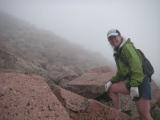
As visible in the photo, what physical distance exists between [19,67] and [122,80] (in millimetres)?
6363

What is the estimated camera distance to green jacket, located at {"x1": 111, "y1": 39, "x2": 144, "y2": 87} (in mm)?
7809

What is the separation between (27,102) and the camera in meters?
7.39

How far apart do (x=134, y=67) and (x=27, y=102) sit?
3002 millimetres

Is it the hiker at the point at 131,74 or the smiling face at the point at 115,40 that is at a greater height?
the smiling face at the point at 115,40

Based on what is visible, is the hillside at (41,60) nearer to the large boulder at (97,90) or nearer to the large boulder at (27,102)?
the large boulder at (97,90)

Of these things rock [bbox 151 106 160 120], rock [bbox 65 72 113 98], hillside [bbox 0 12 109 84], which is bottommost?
rock [bbox 151 106 160 120]

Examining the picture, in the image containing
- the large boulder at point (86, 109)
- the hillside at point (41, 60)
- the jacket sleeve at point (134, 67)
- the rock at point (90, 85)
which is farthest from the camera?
the hillside at point (41, 60)

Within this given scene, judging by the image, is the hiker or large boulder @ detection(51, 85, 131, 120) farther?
large boulder @ detection(51, 85, 131, 120)

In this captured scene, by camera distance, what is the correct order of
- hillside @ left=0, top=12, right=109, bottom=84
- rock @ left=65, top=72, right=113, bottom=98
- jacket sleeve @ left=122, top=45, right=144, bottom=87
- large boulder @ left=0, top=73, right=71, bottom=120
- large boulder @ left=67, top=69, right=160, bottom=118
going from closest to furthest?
large boulder @ left=0, top=73, right=71, bottom=120
jacket sleeve @ left=122, top=45, right=144, bottom=87
large boulder @ left=67, top=69, right=160, bottom=118
rock @ left=65, top=72, right=113, bottom=98
hillside @ left=0, top=12, right=109, bottom=84

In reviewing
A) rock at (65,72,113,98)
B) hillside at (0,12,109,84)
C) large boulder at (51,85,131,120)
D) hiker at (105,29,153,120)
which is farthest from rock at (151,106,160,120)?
hillside at (0,12,109,84)

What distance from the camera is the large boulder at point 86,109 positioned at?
28.3 ft

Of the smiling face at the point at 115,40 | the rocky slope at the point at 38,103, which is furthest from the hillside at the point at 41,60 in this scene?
the smiling face at the point at 115,40

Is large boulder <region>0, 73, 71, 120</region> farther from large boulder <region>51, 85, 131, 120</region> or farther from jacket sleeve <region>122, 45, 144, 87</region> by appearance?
jacket sleeve <region>122, 45, 144, 87</region>

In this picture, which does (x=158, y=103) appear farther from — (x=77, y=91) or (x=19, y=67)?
(x=19, y=67)
